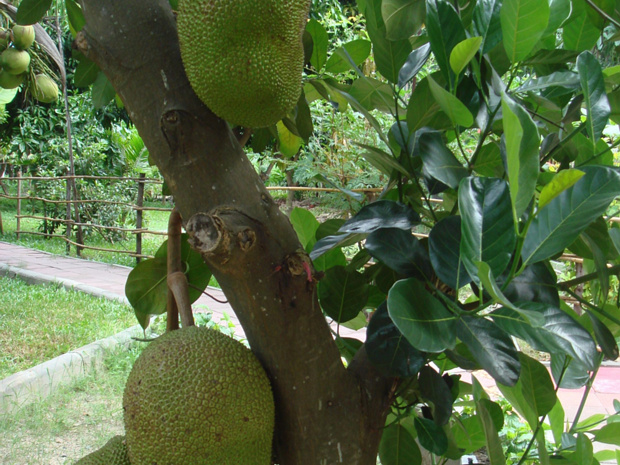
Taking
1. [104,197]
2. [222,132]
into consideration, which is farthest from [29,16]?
[104,197]

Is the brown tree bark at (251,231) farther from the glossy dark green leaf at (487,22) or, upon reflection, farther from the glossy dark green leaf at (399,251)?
the glossy dark green leaf at (487,22)

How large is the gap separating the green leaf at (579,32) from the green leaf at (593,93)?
139 millimetres

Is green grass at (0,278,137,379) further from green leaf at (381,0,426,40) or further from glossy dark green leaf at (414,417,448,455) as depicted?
green leaf at (381,0,426,40)

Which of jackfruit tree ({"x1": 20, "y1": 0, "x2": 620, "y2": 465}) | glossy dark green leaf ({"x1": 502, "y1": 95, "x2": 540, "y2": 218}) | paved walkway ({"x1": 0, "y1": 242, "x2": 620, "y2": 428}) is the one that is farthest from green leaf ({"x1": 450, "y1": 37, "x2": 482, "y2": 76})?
paved walkway ({"x1": 0, "y1": 242, "x2": 620, "y2": 428})

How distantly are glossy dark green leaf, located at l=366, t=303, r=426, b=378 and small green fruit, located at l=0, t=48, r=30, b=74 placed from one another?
2.50 metres

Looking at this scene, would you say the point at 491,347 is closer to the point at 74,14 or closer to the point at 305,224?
the point at 305,224

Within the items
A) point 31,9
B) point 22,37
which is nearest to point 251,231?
point 31,9

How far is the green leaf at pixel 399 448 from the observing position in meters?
0.58

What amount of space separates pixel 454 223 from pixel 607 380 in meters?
2.59

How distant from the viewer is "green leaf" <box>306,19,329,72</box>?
0.63 meters

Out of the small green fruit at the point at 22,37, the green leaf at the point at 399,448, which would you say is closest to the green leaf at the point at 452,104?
the green leaf at the point at 399,448

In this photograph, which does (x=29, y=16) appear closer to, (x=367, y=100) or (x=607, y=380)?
(x=367, y=100)

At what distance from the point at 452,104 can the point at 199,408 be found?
0.30 m

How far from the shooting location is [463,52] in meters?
0.36
